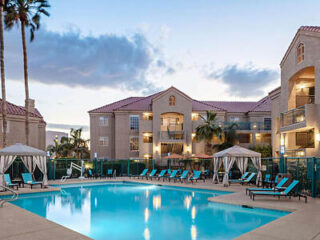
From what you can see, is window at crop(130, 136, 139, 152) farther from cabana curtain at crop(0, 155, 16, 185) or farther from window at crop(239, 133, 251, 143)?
cabana curtain at crop(0, 155, 16, 185)

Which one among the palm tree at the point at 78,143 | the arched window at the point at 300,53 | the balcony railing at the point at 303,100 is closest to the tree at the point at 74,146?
the palm tree at the point at 78,143

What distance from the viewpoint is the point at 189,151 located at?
1266 inches

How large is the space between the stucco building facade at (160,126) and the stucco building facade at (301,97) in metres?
11.1

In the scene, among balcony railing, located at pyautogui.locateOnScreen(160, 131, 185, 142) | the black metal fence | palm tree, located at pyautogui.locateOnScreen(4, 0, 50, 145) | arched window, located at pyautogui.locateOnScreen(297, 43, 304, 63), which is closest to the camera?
the black metal fence

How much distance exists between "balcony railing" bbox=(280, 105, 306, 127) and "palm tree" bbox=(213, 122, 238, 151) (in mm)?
10748

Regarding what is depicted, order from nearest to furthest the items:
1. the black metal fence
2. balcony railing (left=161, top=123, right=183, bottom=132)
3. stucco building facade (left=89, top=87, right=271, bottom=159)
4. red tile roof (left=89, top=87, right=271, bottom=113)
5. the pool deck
Result: 1. the pool deck
2. the black metal fence
3. stucco building facade (left=89, top=87, right=271, bottom=159)
4. balcony railing (left=161, top=123, right=183, bottom=132)
5. red tile roof (left=89, top=87, right=271, bottom=113)

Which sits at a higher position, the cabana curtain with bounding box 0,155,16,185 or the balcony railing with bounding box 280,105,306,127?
the balcony railing with bounding box 280,105,306,127

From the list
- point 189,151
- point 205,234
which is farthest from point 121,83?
point 205,234

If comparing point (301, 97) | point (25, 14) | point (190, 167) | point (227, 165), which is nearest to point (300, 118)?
point (301, 97)

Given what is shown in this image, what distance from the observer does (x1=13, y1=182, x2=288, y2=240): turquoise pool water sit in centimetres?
889

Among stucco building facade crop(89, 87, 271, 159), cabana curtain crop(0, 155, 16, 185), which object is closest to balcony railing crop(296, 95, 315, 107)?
stucco building facade crop(89, 87, 271, 159)

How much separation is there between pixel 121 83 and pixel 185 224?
90.1ft

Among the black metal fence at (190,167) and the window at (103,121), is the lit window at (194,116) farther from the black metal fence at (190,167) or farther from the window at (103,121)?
the window at (103,121)

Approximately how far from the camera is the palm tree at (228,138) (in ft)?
101
